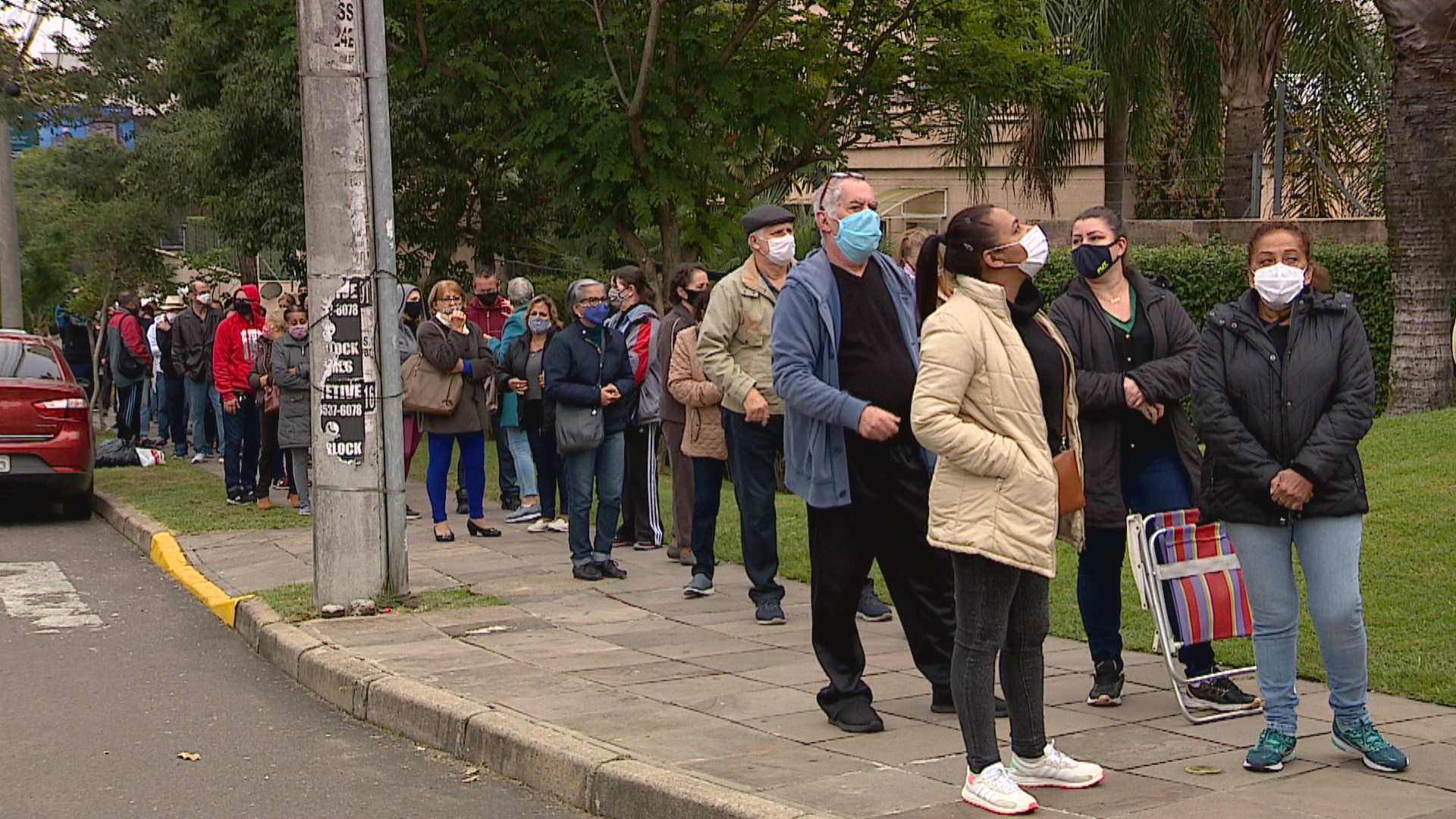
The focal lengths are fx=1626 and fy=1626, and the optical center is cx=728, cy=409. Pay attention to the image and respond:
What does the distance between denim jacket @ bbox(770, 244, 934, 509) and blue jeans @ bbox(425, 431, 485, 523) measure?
5865 mm

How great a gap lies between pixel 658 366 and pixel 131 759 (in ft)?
15.2

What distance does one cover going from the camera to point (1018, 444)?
5.17 meters

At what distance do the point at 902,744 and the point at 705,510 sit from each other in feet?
11.7

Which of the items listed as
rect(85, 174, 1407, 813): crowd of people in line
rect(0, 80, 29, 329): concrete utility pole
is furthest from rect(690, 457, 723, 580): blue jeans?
rect(0, 80, 29, 329): concrete utility pole

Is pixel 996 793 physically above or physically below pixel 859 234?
Result: below

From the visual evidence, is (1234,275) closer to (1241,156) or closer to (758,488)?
Result: (1241,156)

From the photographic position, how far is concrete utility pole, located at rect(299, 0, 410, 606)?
28.7ft

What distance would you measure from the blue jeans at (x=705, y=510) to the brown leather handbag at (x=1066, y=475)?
4076mm

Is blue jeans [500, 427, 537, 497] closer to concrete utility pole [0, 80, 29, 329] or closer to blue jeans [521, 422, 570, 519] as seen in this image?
blue jeans [521, 422, 570, 519]

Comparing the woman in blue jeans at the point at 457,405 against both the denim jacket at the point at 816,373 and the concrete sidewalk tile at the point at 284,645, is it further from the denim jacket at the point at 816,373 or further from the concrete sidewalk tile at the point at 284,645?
the denim jacket at the point at 816,373

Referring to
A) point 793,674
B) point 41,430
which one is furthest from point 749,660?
point 41,430

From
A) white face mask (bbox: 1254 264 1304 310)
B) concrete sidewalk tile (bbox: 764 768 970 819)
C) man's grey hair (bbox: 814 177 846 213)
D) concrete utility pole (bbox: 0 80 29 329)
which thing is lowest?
concrete sidewalk tile (bbox: 764 768 970 819)

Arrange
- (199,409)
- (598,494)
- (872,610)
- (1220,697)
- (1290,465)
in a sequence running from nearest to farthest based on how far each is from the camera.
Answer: (1290,465) < (1220,697) < (872,610) < (598,494) < (199,409)

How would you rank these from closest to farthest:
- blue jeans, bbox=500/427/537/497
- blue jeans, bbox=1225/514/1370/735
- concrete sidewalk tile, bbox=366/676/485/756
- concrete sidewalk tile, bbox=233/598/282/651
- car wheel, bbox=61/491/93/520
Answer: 1. blue jeans, bbox=1225/514/1370/735
2. concrete sidewalk tile, bbox=366/676/485/756
3. concrete sidewalk tile, bbox=233/598/282/651
4. blue jeans, bbox=500/427/537/497
5. car wheel, bbox=61/491/93/520
